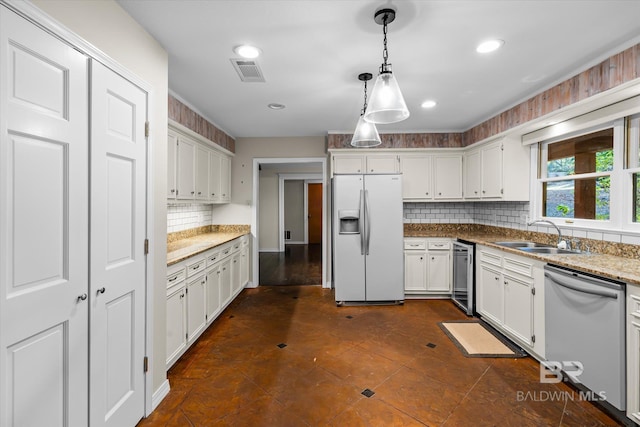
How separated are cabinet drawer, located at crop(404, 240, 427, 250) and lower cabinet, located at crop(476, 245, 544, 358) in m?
0.77

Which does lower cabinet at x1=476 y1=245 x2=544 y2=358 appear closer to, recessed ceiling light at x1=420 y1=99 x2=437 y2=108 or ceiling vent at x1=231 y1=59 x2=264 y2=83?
recessed ceiling light at x1=420 y1=99 x2=437 y2=108

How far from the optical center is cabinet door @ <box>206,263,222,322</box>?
3.10 meters

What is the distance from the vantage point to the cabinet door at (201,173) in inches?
136

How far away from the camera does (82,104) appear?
1.37m

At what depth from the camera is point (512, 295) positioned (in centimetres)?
281

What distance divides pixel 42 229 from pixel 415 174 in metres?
4.12

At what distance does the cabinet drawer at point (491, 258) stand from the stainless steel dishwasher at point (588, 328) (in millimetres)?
679

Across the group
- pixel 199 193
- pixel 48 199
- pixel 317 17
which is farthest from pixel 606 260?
pixel 199 193

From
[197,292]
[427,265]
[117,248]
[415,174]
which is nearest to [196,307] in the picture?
[197,292]

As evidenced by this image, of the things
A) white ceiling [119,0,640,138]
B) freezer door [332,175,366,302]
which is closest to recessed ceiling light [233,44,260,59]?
white ceiling [119,0,640,138]

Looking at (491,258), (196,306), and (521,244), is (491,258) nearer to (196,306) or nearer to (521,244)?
(521,244)

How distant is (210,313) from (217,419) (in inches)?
56.2

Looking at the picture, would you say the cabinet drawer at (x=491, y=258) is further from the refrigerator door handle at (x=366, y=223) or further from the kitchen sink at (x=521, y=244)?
the refrigerator door handle at (x=366, y=223)

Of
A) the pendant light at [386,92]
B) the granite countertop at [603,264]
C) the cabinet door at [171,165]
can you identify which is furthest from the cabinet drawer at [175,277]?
the granite countertop at [603,264]
